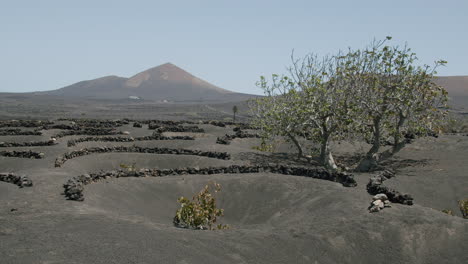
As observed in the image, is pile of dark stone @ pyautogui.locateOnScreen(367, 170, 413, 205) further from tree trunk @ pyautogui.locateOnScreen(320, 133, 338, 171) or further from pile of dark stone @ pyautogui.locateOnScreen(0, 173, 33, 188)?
pile of dark stone @ pyautogui.locateOnScreen(0, 173, 33, 188)

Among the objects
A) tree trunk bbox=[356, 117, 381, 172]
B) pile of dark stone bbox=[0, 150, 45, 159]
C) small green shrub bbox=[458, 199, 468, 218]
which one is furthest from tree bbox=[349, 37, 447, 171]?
pile of dark stone bbox=[0, 150, 45, 159]

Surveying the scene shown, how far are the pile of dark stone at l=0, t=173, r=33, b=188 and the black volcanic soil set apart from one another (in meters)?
0.30

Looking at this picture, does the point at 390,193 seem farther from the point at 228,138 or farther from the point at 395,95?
the point at 228,138

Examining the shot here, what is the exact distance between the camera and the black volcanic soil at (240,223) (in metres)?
8.80

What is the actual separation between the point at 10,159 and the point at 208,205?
47.5ft

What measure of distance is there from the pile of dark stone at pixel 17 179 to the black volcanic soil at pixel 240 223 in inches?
11.9

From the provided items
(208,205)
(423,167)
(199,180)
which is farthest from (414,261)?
(423,167)

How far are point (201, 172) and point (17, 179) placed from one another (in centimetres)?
724

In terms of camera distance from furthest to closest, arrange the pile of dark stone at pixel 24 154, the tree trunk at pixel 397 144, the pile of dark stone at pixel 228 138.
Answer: the pile of dark stone at pixel 228 138 → the tree trunk at pixel 397 144 → the pile of dark stone at pixel 24 154

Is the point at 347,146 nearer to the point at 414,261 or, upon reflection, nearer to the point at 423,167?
the point at 423,167

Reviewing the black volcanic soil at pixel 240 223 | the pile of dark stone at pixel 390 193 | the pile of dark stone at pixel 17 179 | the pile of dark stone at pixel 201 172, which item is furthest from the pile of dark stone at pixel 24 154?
the pile of dark stone at pixel 390 193

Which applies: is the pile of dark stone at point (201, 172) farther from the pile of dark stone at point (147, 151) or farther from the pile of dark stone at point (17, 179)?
the pile of dark stone at point (147, 151)

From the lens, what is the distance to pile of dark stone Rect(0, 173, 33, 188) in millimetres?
15039

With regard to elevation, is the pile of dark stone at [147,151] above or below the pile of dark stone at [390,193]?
below
